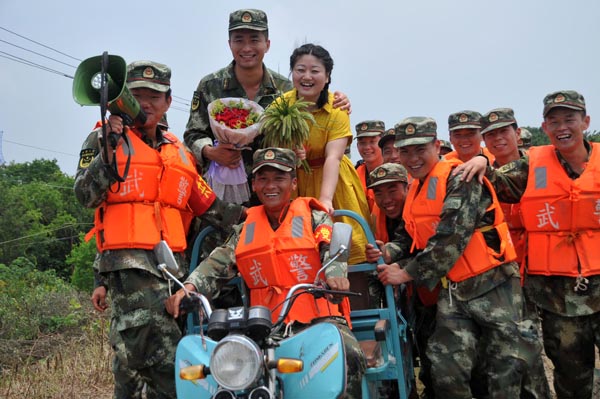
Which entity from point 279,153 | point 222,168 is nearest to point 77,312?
point 222,168

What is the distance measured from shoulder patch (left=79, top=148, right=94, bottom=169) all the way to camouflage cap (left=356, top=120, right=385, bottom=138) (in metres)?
3.96

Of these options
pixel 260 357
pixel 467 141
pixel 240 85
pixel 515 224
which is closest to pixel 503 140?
pixel 467 141

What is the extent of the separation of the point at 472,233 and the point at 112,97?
2.83m

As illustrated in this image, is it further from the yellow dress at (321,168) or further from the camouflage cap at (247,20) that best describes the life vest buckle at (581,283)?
the camouflage cap at (247,20)

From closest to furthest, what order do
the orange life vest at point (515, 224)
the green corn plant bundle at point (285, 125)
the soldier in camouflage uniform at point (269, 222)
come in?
the soldier in camouflage uniform at point (269, 222)
the green corn plant bundle at point (285, 125)
the orange life vest at point (515, 224)

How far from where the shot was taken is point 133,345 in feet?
14.7

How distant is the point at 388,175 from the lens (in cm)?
580

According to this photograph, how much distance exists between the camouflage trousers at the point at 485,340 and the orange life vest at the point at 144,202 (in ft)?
7.08

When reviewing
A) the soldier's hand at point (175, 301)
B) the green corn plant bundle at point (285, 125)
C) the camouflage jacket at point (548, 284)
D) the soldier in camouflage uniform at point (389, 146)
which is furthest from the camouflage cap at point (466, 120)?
the soldier's hand at point (175, 301)

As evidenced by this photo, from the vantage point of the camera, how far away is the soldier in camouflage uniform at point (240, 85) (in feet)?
18.1

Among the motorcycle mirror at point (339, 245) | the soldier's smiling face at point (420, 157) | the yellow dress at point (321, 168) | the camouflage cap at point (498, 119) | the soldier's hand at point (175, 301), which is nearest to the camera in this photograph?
the motorcycle mirror at point (339, 245)

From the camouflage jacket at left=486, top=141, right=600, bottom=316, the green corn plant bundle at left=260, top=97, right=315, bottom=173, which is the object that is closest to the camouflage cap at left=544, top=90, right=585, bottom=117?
the camouflage jacket at left=486, top=141, right=600, bottom=316

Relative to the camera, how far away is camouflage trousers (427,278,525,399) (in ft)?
15.9

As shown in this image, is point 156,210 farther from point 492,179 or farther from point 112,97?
point 492,179
